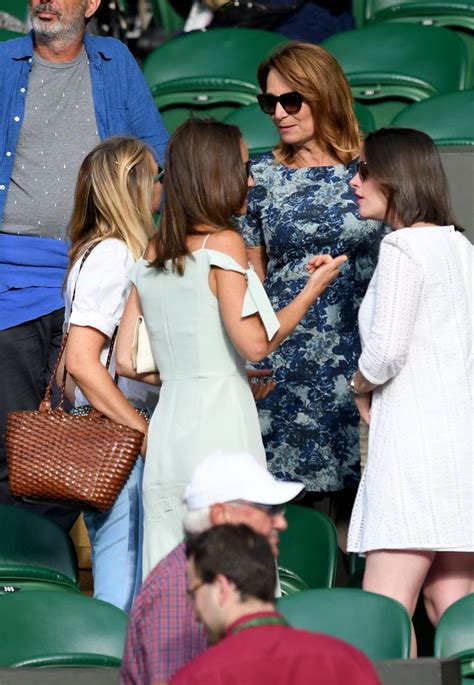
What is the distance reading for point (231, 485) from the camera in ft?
8.67

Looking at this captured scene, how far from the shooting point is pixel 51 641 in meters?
Result: 3.31

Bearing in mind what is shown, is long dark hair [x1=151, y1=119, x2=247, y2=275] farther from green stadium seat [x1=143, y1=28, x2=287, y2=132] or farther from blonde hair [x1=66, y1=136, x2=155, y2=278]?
green stadium seat [x1=143, y1=28, x2=287, y2=132]

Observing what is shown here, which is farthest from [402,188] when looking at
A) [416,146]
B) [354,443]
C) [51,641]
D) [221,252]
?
[51,641]

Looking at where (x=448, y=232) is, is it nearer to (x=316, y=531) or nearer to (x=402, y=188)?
(x=402, y=188)

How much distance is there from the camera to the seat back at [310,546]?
13.4 ft

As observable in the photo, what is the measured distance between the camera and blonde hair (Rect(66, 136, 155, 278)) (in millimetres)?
3932

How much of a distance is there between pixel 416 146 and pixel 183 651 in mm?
1525

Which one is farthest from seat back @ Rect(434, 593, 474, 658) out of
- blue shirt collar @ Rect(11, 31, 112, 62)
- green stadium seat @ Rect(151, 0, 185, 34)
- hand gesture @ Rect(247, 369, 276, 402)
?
green stadium seat @ Rect(151, 0, 185, 34)

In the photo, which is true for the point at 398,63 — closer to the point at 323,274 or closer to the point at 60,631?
the point at 323,274

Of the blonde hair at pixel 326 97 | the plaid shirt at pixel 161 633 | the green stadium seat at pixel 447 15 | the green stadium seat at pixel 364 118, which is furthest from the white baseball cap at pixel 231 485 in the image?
the green stadium seat at pixel 447 15

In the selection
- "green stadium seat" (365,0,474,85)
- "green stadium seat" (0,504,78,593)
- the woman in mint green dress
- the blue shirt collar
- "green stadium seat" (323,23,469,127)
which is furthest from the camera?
"green stadium seat" (365,0,474,85)

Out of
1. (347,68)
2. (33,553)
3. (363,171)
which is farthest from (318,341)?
(347,68)

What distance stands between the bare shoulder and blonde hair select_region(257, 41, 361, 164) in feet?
2.98

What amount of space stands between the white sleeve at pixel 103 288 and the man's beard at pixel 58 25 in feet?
3.68
